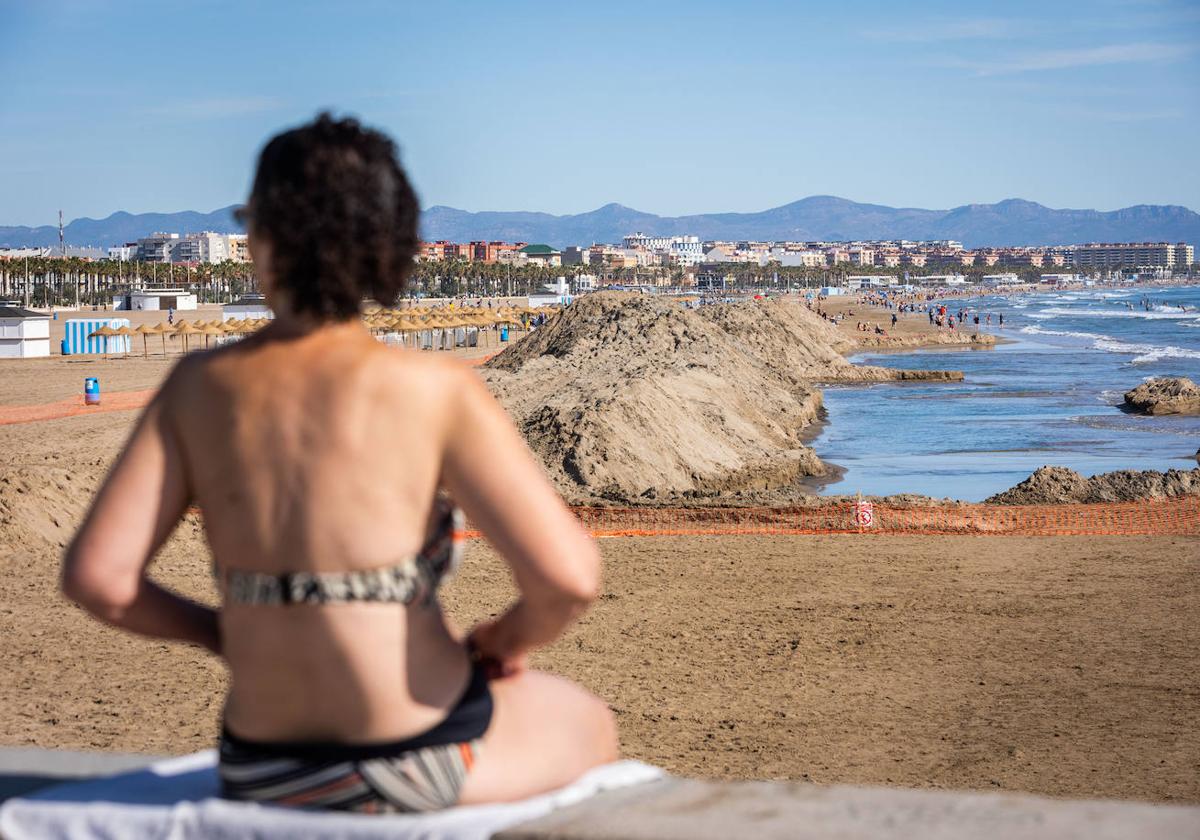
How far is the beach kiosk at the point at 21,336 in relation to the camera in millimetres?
46875

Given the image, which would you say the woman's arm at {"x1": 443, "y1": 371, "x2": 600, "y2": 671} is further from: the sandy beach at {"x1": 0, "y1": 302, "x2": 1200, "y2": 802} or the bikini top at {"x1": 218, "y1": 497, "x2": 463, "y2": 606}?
the sandy beach at {"x1": 0, "y1": 302, "x2": 1200, "y2": 802}

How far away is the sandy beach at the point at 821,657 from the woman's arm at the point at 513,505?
530cm

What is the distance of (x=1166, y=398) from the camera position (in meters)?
38.9

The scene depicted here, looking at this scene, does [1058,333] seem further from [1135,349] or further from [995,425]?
[995,425]

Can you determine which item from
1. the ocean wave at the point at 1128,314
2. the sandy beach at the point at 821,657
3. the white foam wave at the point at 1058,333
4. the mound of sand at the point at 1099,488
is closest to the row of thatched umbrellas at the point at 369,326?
the mound of sand at the point at 1099,488

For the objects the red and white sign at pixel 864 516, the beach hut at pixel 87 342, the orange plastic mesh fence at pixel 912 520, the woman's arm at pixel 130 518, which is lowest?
the orange plastic mesh fence at pixel 912 520

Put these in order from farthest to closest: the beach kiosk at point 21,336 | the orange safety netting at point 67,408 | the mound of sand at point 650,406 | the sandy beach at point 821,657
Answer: the beach kiosk at point 21,336
the orange safety netting at point 67,408
the mound of sand at point 650,406
the sandy beach at point 821,657

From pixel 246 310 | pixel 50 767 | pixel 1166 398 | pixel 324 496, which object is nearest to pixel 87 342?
pixel 246 310

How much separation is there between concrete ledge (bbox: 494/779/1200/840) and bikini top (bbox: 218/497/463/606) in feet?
1.44

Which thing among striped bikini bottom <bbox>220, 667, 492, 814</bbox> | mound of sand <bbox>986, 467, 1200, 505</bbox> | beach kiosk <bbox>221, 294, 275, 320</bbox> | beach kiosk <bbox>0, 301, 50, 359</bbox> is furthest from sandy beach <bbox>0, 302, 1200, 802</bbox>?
beach kiosk <bbox>221, 294, 275, 320</bbox>

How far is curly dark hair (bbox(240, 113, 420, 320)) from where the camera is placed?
6.99ft

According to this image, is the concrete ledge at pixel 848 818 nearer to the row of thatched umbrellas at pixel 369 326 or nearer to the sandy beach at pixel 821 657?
the sandy beach at pixel 821 657

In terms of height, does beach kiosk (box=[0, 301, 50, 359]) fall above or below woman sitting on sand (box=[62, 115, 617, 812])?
below

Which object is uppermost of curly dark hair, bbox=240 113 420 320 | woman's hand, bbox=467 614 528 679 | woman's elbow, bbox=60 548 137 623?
curly dark hair, bbox=240 113 420 320
